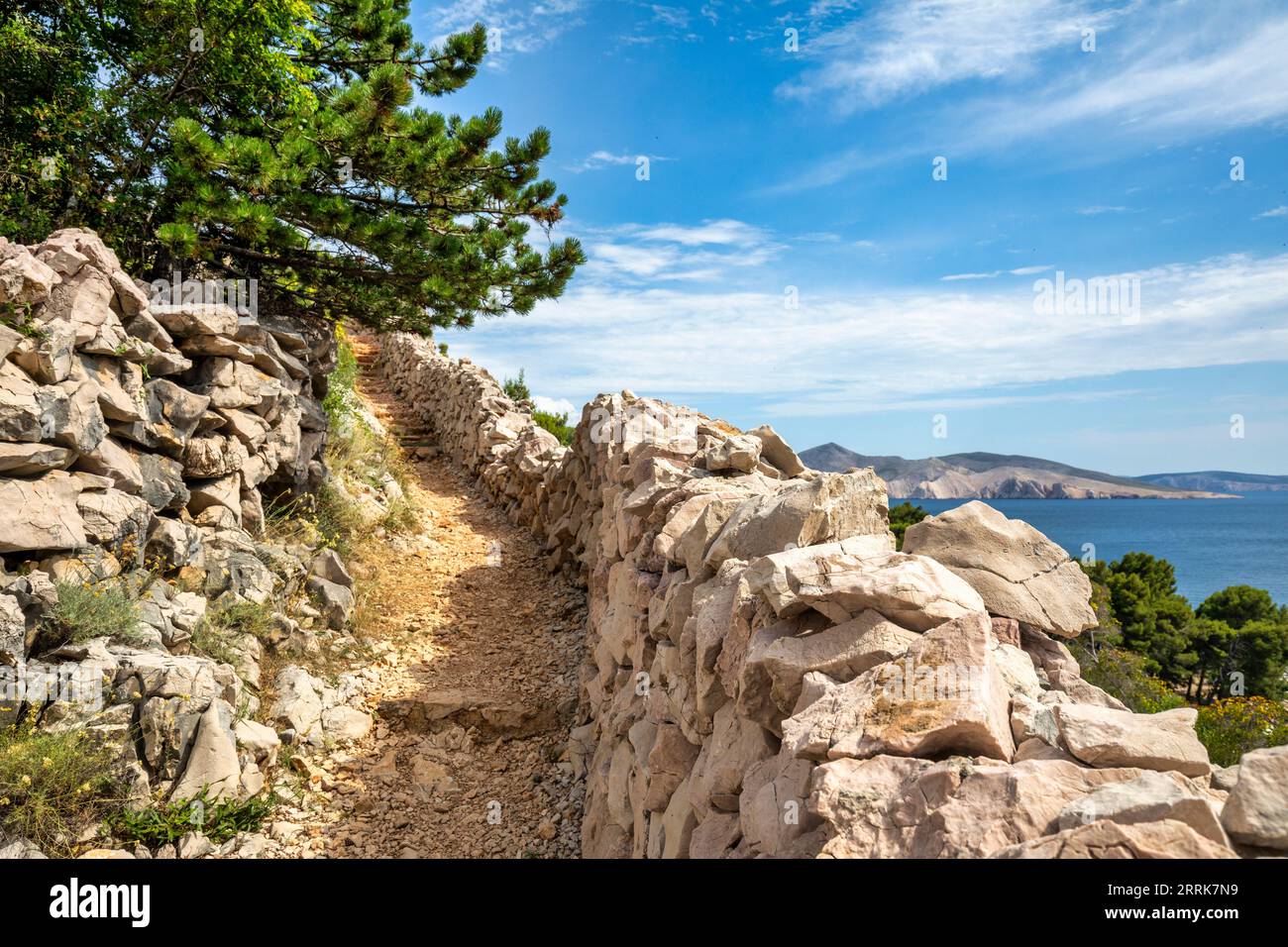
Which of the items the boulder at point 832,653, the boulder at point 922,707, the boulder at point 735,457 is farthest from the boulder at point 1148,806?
the boulder at point 735,457

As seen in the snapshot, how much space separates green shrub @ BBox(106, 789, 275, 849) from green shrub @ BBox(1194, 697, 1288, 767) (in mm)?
7023

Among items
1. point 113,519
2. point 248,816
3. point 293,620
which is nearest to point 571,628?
point 293,620

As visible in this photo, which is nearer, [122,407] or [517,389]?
[122,407]

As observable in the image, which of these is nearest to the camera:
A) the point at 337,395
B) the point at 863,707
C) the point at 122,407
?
the point at 863,707

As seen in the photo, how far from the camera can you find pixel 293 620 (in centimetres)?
786

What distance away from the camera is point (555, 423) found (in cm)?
1848

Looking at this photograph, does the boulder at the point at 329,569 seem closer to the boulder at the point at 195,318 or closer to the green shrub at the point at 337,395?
the green shrub at the point at 337,395

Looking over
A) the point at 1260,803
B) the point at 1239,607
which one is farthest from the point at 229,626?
the point at 1239,607

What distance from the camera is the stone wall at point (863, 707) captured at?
2.24m

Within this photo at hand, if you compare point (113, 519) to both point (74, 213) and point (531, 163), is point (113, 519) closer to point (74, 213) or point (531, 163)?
point (74, 213)

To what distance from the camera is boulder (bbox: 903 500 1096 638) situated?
3.63 m

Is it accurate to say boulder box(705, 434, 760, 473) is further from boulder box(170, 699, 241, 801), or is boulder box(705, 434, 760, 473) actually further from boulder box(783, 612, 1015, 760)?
boulder box(170, 699, 241, 801)

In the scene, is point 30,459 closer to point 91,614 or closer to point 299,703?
point 91,614

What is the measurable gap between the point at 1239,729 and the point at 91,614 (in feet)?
41.6
